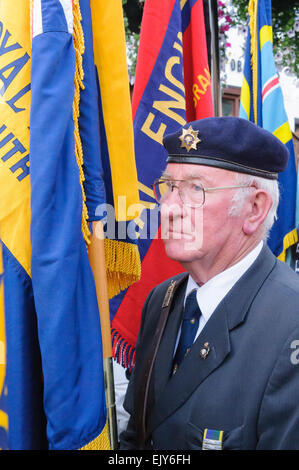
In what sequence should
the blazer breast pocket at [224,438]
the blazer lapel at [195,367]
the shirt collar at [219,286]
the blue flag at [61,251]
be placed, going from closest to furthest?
1. the blue flag at [61,251]
2. the blazer breast pocket at [224,438]
3. the blazer lapel at [195,367]
4. the shirt collar at [219,286]

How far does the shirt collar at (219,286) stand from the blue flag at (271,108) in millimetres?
1280

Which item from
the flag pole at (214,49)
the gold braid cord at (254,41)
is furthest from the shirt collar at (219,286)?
the flag pole at (214,49)

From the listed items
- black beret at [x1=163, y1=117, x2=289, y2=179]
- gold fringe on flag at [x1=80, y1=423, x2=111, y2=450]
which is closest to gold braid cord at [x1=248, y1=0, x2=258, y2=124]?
black beret at [x1=163, y1=117, x2=289, y2=179]

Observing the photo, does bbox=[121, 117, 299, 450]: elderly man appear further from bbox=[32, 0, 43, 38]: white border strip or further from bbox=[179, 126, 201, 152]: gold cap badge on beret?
bbox=[32, 0, 43, 38]: white border strip

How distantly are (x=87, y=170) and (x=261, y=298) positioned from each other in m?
0.65

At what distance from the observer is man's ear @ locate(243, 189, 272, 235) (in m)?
1.39

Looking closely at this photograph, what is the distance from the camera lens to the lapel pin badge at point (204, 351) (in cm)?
122

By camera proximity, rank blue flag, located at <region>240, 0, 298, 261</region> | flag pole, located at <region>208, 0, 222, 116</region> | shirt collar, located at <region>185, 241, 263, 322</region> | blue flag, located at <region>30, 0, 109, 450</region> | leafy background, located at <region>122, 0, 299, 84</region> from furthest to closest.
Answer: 1. leafy background, located at <region>122, 0, 299, 84</region>
2. flag pole, located at <region>208, 0, 222, 116</region>
3. blue flag, located at <region>240, 0, 298, 261</region>
4. shirt collar, located at <region>185, 241, 263, 322</region>
5. blue flag, located at <region>30, 0, 109, 450</region>

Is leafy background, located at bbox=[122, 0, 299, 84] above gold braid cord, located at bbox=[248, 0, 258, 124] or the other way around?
above

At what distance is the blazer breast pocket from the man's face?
52 centimetres

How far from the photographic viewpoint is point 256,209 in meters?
1.40

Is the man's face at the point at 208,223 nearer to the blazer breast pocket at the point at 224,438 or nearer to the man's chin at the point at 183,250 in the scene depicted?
the man's chin at the point at 183,250

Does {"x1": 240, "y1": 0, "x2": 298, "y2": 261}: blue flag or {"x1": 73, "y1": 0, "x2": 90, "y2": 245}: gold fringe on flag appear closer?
{"x1": 73, "y1": 0, "x2": 90, "y2": 245}: gold fringe on flag

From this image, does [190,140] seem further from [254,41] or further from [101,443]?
[254,41]
